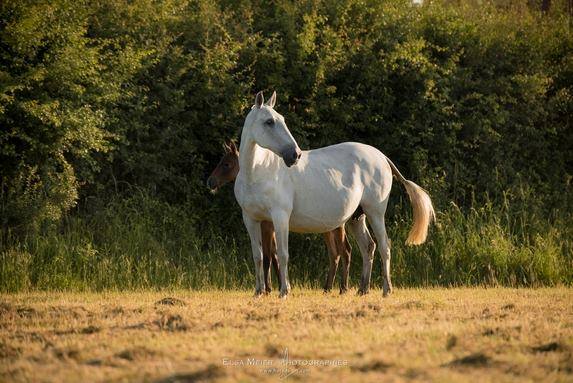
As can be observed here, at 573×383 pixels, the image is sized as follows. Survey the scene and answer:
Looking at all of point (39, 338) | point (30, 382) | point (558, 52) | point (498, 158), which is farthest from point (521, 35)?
point (30, 382)

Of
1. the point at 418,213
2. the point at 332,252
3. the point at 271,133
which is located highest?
the point at 271,133

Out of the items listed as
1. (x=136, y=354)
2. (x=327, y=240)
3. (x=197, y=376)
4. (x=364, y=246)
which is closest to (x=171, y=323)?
(x=136, y=354)

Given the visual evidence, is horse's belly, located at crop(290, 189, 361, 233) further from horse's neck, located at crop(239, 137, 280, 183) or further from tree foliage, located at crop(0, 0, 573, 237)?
tree foliage, located at crop(0, 0, 573, 237)

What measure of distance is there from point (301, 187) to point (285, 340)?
13.4 ft

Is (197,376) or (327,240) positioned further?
(327,240)

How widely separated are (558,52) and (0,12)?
9.66m

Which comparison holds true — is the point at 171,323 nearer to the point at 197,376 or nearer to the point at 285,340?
the point at 285,340

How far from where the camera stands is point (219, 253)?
42.9 feet

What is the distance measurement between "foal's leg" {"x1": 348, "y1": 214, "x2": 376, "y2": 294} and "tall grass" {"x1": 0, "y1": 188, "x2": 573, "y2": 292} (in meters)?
1.26

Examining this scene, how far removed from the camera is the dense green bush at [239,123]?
1216 cm

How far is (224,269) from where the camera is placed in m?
12.5

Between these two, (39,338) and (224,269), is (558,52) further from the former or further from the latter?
(39,338)

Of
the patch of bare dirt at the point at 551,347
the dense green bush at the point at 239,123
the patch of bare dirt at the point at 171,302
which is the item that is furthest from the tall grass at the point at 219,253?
the patch of bare dirt at the point at 551,347

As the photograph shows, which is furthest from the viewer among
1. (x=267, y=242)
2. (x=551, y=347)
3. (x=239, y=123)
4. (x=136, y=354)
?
(x=239, y=123)
